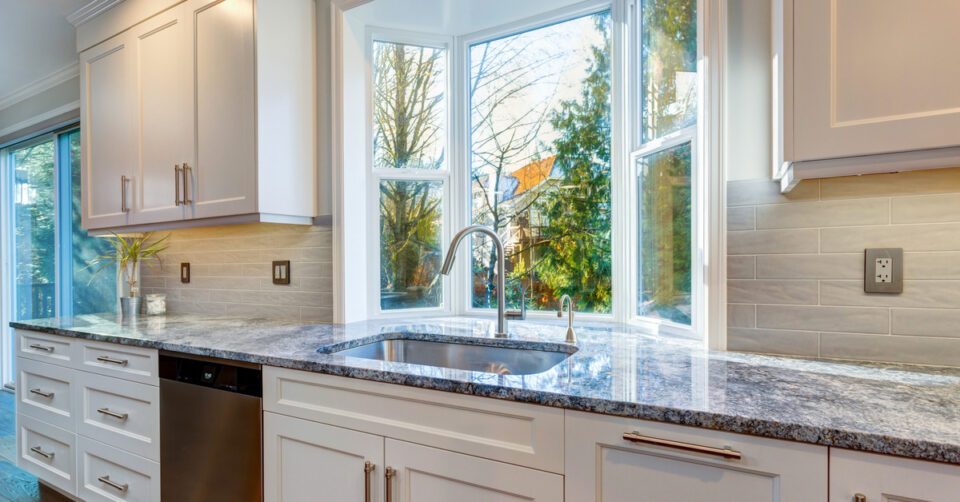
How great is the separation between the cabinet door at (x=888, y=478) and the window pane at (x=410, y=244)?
67.0 inches

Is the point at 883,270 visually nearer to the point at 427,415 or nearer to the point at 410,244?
the point at 427,415

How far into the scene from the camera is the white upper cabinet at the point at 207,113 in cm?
198

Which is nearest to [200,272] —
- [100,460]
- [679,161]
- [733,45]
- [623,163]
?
[100,460]

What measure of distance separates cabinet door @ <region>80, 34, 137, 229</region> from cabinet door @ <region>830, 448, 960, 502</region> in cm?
288

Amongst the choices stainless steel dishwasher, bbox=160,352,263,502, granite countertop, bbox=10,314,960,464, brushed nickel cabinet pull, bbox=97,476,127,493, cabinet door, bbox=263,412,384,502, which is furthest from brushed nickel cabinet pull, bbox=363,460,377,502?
brushed nickel cabinet pull, bbox=97,476,127,493

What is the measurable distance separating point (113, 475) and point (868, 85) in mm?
2810

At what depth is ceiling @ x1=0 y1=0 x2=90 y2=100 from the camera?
2.54 metres

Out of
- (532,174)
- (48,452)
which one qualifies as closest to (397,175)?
(532,174)

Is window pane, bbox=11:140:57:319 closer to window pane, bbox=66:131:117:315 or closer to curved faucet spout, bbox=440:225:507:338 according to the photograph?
window pane, bbox=66:131:117:315

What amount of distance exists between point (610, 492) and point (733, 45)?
1.30 meters

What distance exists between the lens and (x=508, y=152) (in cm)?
224

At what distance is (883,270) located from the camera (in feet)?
4.19

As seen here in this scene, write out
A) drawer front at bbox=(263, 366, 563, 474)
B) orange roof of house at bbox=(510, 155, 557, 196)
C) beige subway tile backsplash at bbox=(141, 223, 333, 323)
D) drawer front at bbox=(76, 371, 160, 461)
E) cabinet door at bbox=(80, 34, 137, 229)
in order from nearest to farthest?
drawer front at bbox=(263, 366, 563, 474), drawer front at bbox=(76, 371, 160, 461), orange roof of house at bbox=(510, 155, 557, 196), beige subway tile backsplash at bbox=(141, 223, 333, 323), cabinet door at bbox=(80, 34, 137, 229)

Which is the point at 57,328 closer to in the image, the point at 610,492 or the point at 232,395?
the point at 232,395
